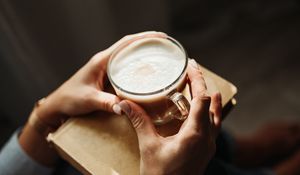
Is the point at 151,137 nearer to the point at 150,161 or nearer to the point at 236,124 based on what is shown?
the point at 150,161

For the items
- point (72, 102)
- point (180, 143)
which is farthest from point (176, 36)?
point (180, 143)

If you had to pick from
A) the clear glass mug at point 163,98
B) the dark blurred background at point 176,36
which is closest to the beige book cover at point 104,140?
the clear glass mug at point 163,98

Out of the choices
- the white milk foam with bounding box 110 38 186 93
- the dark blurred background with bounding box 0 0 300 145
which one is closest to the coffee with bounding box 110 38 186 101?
the white milk foam with bounding box 110 38 186 93

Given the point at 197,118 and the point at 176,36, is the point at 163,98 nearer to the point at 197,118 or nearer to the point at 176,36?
the point at 197,118

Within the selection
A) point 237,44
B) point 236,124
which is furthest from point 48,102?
point 237,44

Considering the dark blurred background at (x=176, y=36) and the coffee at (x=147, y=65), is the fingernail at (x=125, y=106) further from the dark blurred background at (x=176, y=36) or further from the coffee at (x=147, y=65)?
the dark blurred background at (x=176, y=36)

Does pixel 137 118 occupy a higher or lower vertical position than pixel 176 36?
higher
